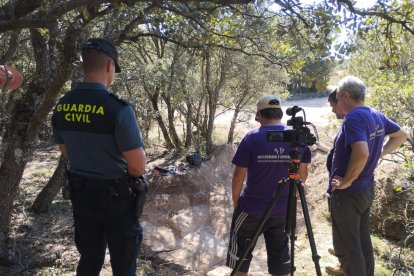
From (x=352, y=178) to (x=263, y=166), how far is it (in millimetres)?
648

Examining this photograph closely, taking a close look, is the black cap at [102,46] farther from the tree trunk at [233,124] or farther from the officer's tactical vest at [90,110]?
the tree trunk at [233,124]

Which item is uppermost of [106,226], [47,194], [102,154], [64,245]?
[102,154]

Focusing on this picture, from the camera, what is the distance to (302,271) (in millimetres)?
4449

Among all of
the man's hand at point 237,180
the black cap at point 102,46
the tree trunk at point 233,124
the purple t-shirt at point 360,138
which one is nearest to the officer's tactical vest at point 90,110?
the black cap at point 102,46

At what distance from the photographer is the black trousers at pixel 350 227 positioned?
3.04 metres

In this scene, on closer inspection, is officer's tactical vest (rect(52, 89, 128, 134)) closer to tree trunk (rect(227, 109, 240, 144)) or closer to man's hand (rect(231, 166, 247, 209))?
man's hand (rect(231, 166, 247, 209))

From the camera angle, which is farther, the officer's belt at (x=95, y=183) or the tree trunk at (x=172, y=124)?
the tree trunk at (x=172, y=124)

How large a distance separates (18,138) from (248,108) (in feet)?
29.5

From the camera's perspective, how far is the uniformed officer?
2283 millimetres

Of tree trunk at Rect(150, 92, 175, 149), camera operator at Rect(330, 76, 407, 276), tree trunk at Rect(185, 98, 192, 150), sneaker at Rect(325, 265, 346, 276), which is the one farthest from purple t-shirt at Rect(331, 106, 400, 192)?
tree trunk at Rect(185, 98, 192, 150)

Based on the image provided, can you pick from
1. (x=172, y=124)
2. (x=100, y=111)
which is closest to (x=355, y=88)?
(x=100, y=111)

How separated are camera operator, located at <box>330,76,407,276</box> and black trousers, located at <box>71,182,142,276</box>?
61.7 inches

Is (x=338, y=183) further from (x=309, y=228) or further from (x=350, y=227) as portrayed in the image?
(x=309, y=228)

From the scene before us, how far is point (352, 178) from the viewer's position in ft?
9.59
